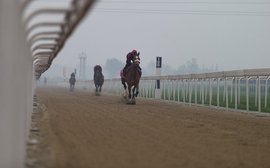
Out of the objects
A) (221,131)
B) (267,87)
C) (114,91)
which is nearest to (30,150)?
(221,131)

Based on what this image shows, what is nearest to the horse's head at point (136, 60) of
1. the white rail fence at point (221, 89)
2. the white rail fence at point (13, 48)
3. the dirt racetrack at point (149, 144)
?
the white rail fence at point (221, 89)

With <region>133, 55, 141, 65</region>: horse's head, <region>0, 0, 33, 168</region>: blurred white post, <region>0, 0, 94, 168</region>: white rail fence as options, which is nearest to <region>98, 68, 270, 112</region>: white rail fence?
<region>133, 55, 141, 65</region>: horse's head

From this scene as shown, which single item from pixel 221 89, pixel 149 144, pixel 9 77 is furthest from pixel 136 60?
pixel 9 77

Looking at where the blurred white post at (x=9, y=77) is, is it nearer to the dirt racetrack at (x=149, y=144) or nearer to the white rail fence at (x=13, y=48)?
the white rail fence at (x=13, y=48)

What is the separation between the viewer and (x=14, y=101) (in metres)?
4.54

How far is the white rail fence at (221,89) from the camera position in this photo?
16562 mm

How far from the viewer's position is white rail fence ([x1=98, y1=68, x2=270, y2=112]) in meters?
16.6

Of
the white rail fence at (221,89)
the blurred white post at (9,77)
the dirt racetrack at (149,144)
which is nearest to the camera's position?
the blurred white post at (9,77)

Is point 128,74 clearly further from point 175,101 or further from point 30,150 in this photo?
point 30,150

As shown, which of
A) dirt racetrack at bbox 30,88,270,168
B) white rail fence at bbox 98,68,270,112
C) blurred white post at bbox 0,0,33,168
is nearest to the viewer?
blurred white post at bbox 0,0,33,168

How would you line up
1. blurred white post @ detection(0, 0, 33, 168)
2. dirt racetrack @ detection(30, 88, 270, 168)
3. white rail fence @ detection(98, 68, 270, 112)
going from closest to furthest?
blurred white post @ detection(0, 0, 33, 168) → dirt racetrack @ detection(30, 88, 270, 168) → white rail fence @ detection(98, 68, 270, 112)

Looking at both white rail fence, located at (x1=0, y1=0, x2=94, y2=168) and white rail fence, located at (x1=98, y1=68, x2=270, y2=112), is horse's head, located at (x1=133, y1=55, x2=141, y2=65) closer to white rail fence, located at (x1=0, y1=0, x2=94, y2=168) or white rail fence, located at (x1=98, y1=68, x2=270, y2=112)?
white rail fence, located at (x1=98, y1=68, x2=270, y2=112)

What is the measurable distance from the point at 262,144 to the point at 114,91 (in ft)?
104

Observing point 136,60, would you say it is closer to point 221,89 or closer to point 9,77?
point 221,89
